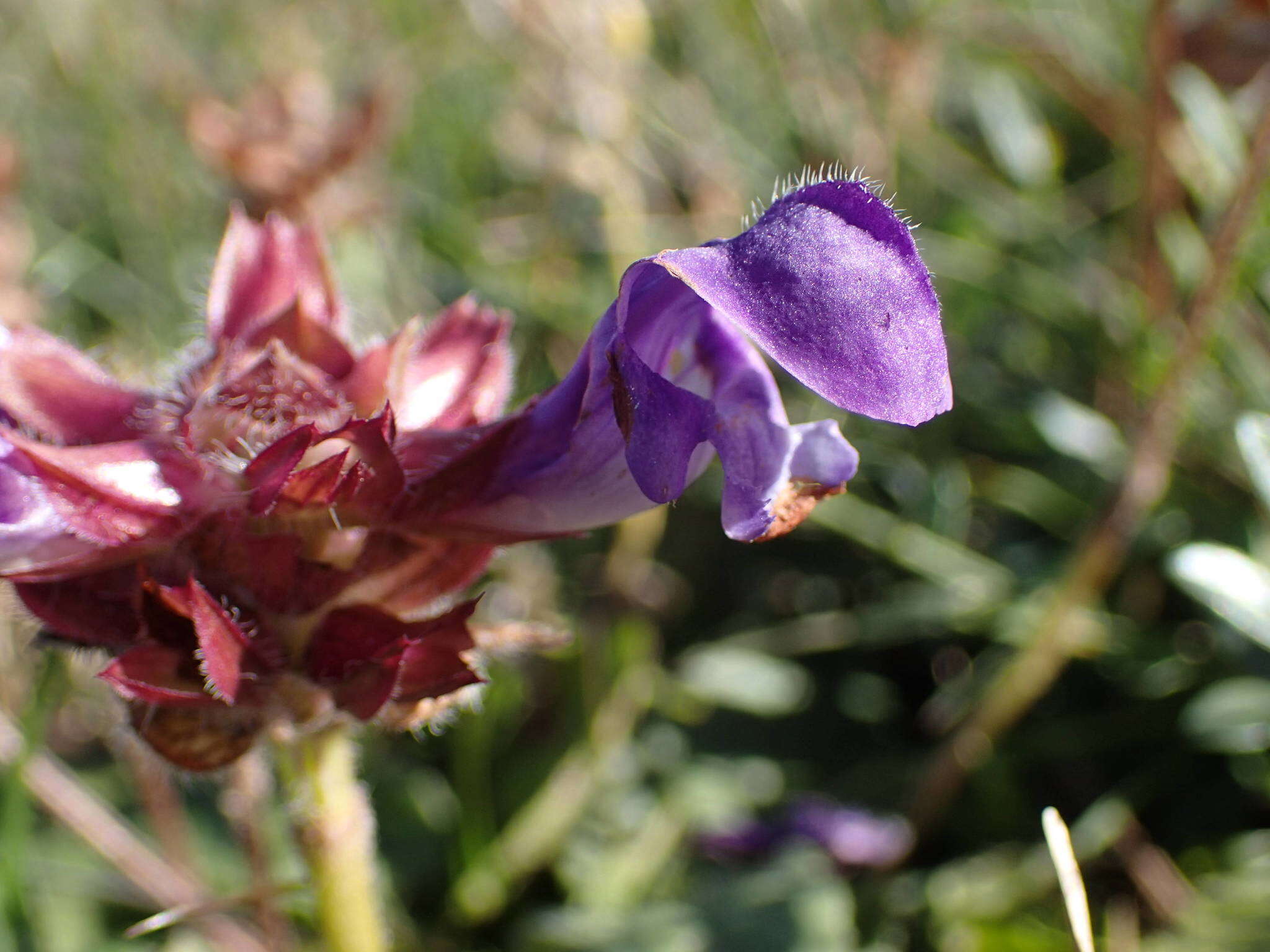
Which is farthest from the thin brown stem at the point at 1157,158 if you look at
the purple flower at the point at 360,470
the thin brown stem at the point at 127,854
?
the thin brown stem at the point at 127,854

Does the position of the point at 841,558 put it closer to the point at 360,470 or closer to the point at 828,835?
the point at 828,835

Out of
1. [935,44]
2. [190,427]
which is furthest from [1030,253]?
[190,427]

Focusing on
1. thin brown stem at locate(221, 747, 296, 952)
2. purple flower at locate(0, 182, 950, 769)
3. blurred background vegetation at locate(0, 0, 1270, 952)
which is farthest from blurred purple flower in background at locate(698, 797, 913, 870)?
purple flower at locate(0, 182, 950, 769)

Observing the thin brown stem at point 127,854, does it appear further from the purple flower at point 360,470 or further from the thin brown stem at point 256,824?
the purple flower at point 360,470

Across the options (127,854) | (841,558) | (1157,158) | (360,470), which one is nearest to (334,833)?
(360,470)

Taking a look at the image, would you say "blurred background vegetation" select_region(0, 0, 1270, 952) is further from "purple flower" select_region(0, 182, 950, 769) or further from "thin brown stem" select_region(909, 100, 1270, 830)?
"purple flower" select_region(0, 182, 950, 769)
